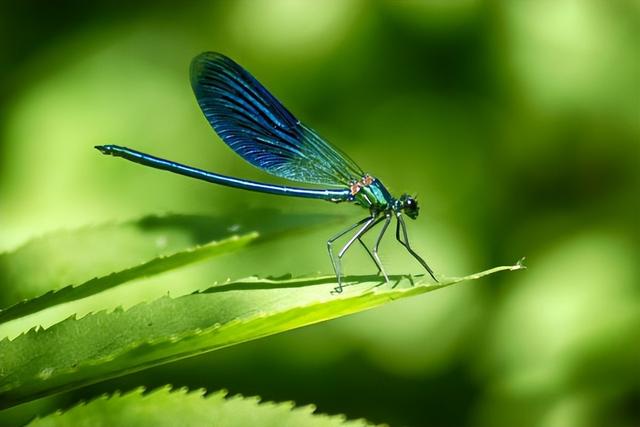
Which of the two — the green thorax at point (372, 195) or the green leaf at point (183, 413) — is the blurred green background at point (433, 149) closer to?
the green thorax at point (372, 195)

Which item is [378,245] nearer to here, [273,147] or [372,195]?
[372,195]

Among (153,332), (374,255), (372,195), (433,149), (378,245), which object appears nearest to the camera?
(153,332)

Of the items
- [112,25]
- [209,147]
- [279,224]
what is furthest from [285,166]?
[112,25]

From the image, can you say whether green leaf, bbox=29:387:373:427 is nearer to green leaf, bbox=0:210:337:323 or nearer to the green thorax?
green leaf, bbox=0:210:337:323

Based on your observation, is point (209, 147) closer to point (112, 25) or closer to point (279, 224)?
point (112, 25)

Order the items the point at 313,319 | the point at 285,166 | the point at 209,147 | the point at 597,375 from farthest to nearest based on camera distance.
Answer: the point at 209,147, the point at 597,375, the point at 285,166, the point at 313,319

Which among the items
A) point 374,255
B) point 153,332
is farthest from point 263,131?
point 153,332
